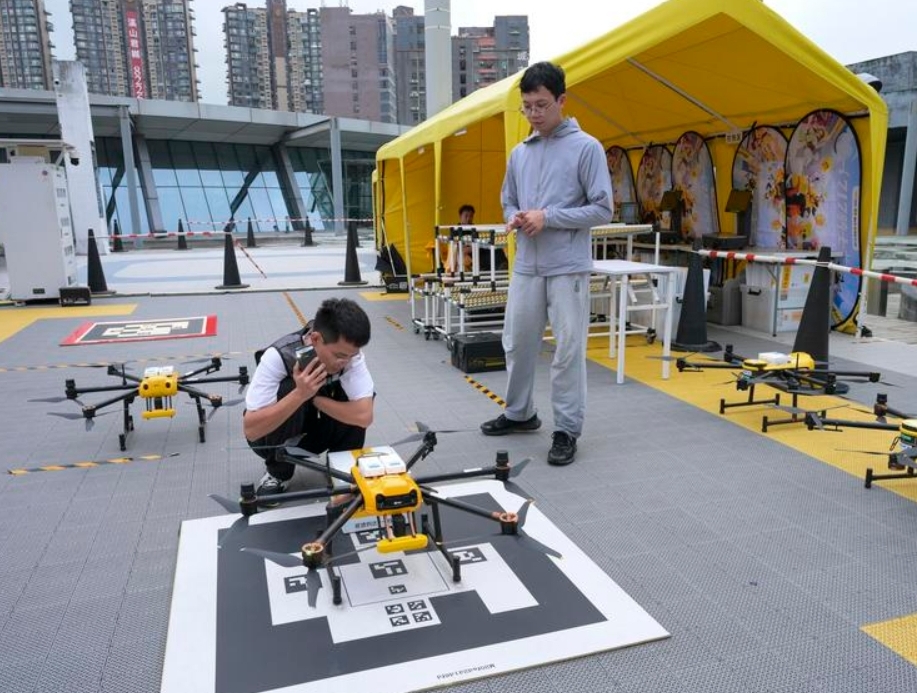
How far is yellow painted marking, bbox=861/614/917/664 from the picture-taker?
2.16 metres

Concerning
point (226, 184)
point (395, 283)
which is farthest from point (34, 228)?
point (226, 184)

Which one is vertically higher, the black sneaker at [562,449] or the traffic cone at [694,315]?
the traffic cone at [694,315]

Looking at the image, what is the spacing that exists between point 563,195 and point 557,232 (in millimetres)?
205

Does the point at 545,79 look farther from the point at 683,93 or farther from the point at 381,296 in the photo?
the point at 381,296

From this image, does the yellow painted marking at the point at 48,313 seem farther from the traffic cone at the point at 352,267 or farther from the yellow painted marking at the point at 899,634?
the yellow painted marking at the point at 899,634

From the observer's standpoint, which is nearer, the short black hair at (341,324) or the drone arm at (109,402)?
the short black hair at (341,324)

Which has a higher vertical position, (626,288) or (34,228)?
(34,228)

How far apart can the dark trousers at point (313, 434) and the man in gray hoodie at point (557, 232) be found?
4.01ft

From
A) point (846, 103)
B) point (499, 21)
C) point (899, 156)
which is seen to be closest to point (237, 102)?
point (499, 21)

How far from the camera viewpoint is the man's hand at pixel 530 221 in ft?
12.0

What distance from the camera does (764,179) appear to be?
7.96 meters

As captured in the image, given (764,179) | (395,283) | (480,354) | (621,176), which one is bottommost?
(480,354)

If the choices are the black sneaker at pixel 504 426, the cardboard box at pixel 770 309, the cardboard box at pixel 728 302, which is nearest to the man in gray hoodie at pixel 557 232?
the black sneaker at pixel 504 426

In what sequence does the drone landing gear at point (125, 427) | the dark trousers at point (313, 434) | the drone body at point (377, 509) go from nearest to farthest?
1. the drone body at point (377, 509)
2. the dark trousers at point (313, 434)
3. the drone landing gear at point (125, 427)
